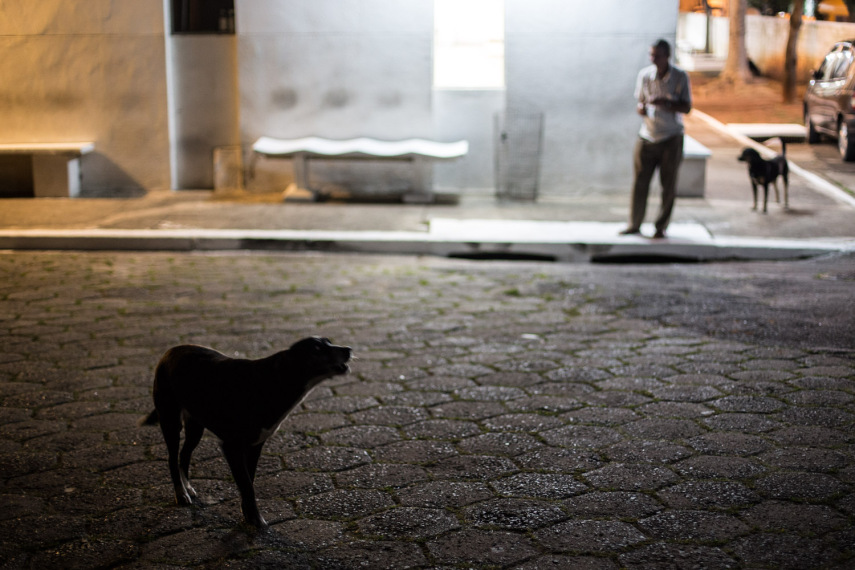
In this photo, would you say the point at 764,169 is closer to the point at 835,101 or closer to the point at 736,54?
the point at 835,101

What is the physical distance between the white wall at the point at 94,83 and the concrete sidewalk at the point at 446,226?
26.9 inches

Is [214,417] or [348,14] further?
[348,14]

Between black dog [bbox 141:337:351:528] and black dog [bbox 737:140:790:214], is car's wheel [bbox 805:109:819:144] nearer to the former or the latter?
black dog [bbox 737:140:790:214]

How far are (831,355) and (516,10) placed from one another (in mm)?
7082

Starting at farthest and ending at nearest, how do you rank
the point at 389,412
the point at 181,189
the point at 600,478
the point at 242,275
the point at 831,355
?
1. the point at 181,189
2. the point at 242,275
3. the point at 831,355
4. the point at 389,412
5. the point at 600,478

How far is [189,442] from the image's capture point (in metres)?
3.60

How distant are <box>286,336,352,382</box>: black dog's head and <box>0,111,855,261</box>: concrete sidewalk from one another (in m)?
6.26

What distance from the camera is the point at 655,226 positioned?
9.45 metres

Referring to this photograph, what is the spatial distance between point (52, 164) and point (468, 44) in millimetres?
5585

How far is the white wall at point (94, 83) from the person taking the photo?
1166 cm

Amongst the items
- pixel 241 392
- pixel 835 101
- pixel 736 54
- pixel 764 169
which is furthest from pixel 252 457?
pixel 736 54

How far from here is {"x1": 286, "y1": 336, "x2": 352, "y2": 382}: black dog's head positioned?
10.3 ft

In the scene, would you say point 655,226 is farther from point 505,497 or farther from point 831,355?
point 505,497

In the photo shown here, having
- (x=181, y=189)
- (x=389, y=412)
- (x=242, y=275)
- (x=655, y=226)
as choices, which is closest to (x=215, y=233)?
(x=242, y=275)
